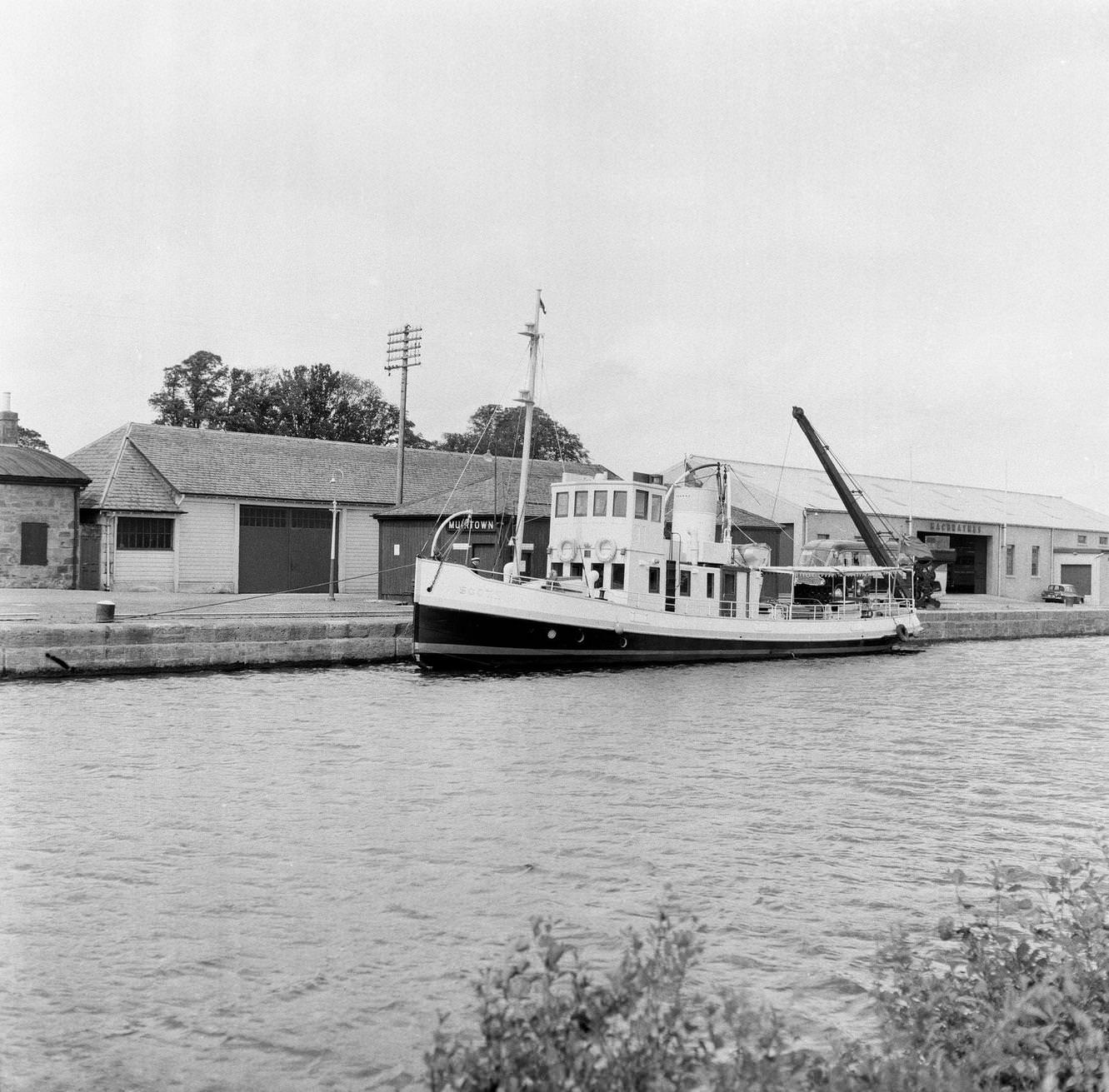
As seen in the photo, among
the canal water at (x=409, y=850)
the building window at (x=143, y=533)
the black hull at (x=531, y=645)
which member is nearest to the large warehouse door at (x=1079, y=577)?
the black hull at (x=531, y=645)

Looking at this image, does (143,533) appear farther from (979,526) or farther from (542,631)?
(979,526)

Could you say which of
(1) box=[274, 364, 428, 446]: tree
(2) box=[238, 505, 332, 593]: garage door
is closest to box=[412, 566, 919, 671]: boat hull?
(2) box=[238, 505, 332, 593]: garage door

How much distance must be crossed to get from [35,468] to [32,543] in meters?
2.46

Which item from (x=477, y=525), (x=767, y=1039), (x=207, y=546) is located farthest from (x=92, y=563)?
(x=767, y=1039)

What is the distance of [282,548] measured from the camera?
42.0 metres

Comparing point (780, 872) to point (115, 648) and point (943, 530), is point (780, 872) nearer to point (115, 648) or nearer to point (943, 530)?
point (115, 648)

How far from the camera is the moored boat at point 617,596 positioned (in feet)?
87.2

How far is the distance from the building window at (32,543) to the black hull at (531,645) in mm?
17642

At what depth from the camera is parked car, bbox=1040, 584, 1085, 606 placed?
57209 millimetres

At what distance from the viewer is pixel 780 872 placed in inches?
384

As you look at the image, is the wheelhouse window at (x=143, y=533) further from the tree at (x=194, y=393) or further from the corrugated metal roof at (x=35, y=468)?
the tree at (x=194, y=393)

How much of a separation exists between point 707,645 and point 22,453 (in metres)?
23.9

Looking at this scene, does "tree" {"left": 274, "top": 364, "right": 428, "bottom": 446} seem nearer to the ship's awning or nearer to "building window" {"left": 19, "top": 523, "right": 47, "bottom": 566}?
"building window" {"left": 19, "top": 523, "right": 47, "bottom": 566}

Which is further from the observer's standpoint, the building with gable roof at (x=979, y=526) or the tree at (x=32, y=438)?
the tree at (x=32, y=438)
